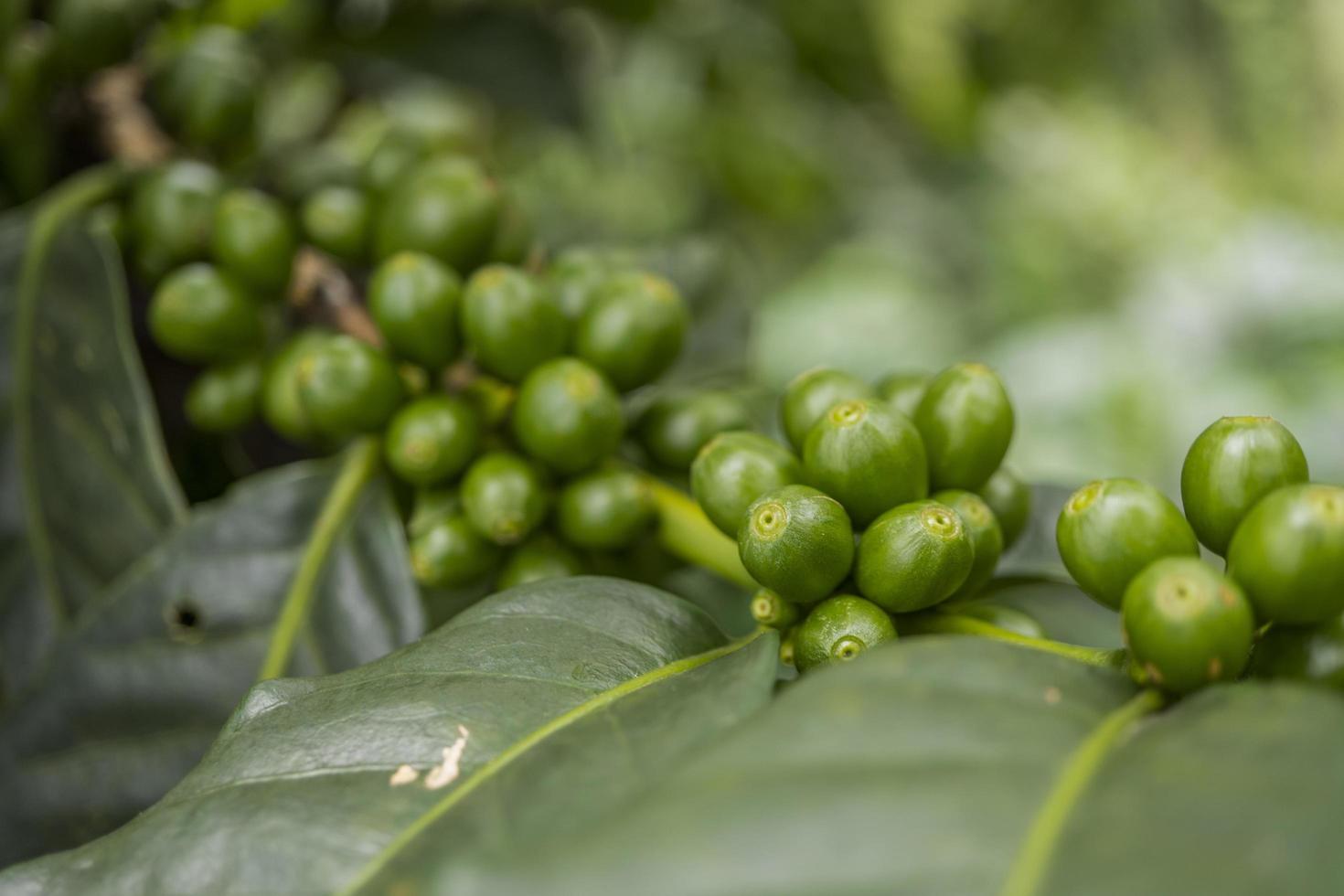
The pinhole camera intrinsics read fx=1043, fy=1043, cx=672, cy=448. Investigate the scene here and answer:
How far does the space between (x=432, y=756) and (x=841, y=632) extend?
12.3 inches

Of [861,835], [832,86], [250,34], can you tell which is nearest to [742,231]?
[832,86]

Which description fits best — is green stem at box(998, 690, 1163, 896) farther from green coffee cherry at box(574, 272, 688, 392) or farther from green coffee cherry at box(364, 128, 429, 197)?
green coffee cherry at box(364, 128, 429, 197)

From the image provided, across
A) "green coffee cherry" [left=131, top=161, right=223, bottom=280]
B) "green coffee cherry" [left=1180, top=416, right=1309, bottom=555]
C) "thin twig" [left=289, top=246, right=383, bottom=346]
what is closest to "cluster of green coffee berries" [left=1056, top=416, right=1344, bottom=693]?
"green coffee cherry" [left=1180, top=416, right=1309, bottom=555]

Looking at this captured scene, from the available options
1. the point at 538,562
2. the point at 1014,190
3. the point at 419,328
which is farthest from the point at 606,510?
the point at 1014,190

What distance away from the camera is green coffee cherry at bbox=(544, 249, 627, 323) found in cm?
122

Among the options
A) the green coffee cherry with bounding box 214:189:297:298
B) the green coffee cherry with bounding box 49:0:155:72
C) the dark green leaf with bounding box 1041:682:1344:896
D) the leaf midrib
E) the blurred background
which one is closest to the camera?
the dark green leaf with bounding box 1041:682:1344:896

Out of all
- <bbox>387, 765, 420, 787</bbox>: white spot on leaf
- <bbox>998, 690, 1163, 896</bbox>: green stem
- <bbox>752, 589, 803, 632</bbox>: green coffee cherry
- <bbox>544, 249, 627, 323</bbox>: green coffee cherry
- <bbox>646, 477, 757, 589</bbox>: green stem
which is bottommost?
<bbox>646, 477, 757, 589</bbox>: green stem

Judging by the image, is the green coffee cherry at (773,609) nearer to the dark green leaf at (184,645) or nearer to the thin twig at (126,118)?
the dark green leaf at (184,645)

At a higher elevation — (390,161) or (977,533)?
(390,161)

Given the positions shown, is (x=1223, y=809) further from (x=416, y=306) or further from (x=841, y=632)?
(x=416, y=306)

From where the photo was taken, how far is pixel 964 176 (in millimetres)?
5277

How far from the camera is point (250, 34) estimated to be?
1645mm

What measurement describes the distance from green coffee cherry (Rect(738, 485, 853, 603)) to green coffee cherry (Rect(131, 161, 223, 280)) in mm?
933

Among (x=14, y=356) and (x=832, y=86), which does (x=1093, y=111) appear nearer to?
(x=832, y=86)
